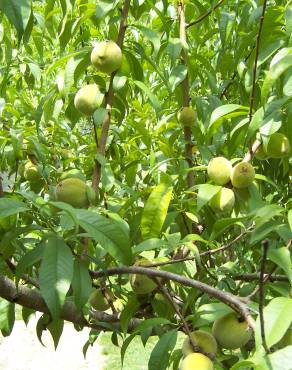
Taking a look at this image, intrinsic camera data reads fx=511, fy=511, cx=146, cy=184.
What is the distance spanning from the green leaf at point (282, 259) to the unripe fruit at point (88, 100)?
1.96 feet

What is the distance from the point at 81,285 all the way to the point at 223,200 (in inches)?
16.1

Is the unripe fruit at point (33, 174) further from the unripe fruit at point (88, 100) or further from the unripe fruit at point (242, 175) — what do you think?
the unripe fruit at point (242, 175)

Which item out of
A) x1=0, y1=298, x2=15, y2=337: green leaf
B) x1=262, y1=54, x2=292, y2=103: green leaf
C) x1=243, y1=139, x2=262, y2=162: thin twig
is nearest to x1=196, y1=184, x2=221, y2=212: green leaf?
x1=243, y1=139, x2=262, y2=162: thin twig

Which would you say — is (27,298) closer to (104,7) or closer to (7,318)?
(7,318)

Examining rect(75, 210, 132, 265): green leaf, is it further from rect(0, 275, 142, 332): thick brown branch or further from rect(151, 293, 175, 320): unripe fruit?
rect(151, 293, 175, 320): unripe fruit

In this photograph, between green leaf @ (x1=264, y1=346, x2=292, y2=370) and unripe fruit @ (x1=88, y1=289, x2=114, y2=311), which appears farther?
unripe fruit @ (x1=88, y1=289, x2=114, y2=311)

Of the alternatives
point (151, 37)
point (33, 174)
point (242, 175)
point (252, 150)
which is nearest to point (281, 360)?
point (242, 175)

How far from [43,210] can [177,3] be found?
89 cm

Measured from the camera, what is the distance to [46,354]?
4.34 meters

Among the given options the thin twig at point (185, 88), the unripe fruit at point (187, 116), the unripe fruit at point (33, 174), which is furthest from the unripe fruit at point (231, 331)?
the unripe fruit at point (33, 174)

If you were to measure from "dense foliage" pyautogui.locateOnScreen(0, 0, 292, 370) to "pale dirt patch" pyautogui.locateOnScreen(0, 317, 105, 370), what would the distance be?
258 cm

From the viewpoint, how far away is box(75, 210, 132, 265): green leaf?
0.83 m

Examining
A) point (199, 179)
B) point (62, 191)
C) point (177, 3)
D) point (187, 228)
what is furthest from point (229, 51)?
point (62, 191)

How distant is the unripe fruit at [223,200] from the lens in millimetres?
1182
